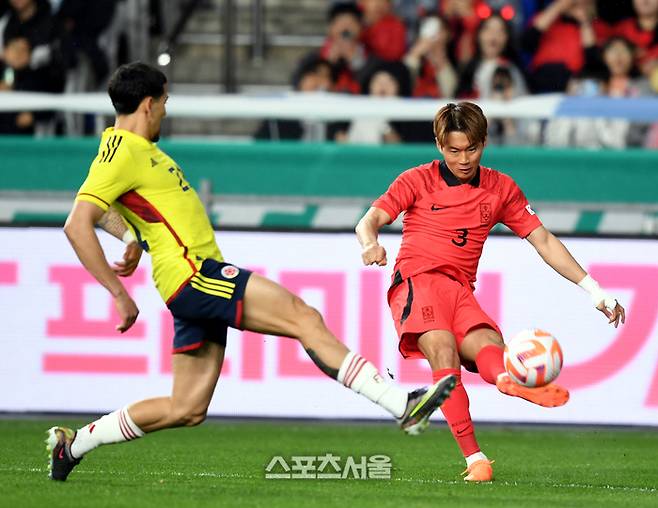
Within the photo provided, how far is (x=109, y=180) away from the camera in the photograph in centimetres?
712

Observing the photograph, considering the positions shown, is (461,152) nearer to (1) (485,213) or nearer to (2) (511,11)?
(1) (485,213)

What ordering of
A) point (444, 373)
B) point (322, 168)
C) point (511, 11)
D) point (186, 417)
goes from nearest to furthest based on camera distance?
point (186, 417), point (444, 373), point (322, 168), point (511, 11)

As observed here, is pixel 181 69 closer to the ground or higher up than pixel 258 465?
higher up

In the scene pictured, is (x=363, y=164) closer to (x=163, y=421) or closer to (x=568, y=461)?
(x=568, y=461)

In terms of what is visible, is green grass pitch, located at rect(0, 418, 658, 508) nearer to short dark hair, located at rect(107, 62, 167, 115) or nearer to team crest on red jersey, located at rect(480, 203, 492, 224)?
team crest on red jersey, located at rect(480, 203, 492, 224)

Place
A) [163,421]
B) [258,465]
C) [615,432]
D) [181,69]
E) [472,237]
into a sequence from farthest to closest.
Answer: [181,69] < [615,432] < [258,465] < [472,237] < [163,421]

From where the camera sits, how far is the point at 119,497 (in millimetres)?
6941

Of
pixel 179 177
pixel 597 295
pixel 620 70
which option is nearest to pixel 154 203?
pixel 179 177

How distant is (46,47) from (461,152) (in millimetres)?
6944

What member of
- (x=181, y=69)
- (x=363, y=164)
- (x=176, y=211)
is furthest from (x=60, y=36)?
(x=176, y=211)

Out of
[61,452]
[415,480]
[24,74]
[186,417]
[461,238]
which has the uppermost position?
[24,74]

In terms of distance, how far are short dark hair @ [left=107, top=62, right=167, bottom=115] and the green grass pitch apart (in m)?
1.87

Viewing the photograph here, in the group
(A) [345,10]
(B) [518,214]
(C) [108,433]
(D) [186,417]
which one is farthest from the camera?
(A) [345,10]

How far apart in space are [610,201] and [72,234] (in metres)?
6.27
